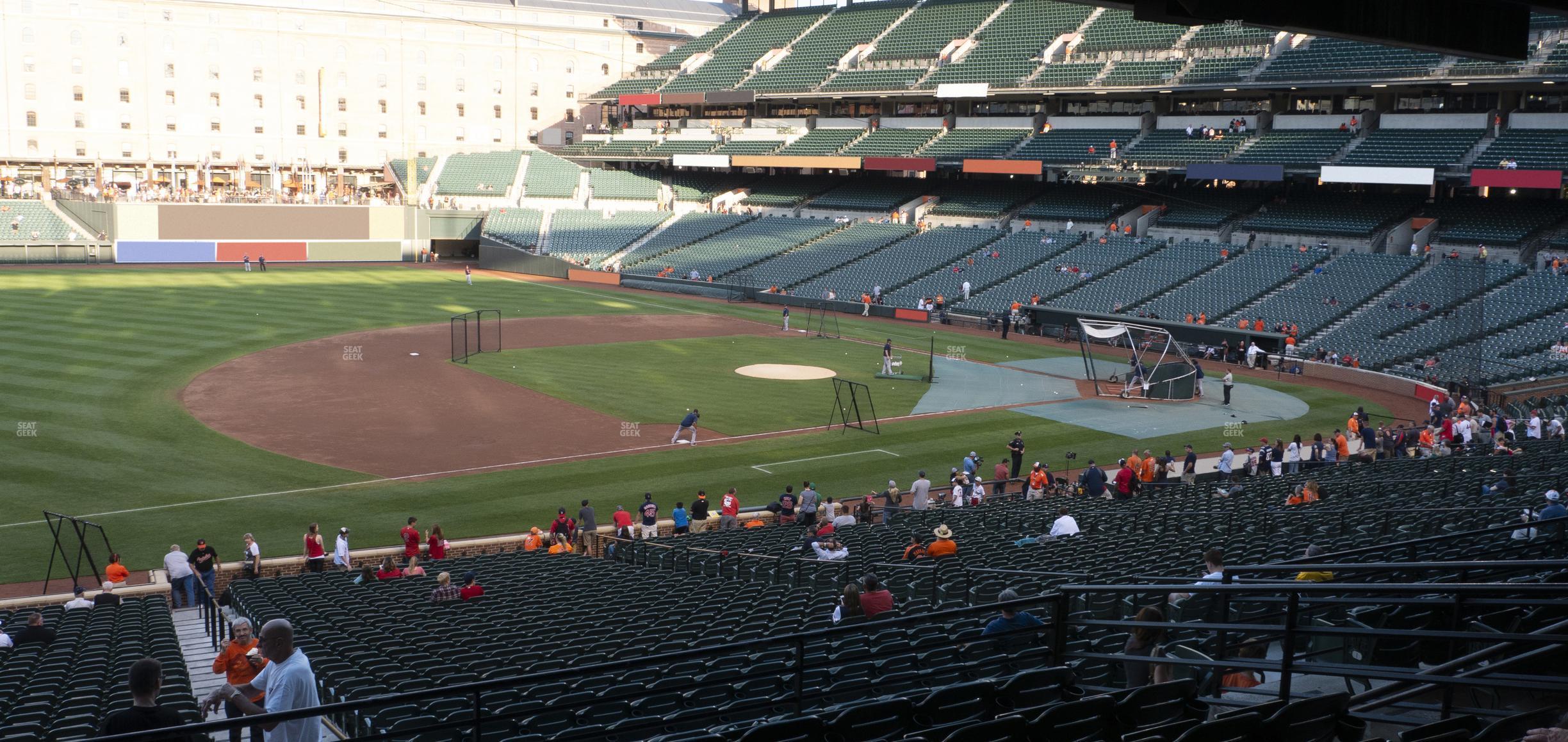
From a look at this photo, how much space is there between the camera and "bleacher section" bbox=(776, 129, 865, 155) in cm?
7925

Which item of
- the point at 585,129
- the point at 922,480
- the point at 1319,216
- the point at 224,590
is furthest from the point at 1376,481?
the point at 585,129

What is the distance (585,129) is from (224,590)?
87.5m

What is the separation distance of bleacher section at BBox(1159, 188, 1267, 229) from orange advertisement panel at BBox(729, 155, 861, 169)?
2005cm

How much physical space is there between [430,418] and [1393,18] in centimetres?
2828

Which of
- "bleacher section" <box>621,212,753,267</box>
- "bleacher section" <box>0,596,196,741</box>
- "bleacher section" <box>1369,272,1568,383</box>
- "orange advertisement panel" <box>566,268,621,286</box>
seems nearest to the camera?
"bleacher section" <box>0,596,196,741</box>

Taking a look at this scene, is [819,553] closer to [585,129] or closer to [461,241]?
[461,241]

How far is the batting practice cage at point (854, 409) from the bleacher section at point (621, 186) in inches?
2076

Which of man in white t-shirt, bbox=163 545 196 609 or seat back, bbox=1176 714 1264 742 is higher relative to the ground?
seat back, bbox=1176 714 1264 742

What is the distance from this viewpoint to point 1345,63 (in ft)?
183

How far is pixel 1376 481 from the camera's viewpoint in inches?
864

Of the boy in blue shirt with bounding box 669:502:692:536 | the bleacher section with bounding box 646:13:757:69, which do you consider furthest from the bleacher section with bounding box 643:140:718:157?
the boy in blue shirt with bounding box 669:502:692:536

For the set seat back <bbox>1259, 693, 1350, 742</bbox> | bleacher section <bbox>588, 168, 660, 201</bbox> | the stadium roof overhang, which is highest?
bleacher section <bbox>588, 168, 660, 201</bbox>

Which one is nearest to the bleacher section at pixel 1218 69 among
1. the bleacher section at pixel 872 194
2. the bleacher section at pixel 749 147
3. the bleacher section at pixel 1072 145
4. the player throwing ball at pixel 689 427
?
the bleacher section at pixel 1072 145

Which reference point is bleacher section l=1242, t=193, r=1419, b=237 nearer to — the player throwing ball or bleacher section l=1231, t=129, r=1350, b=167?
bleacher section l=1231, t=129, r=1350, b=167
